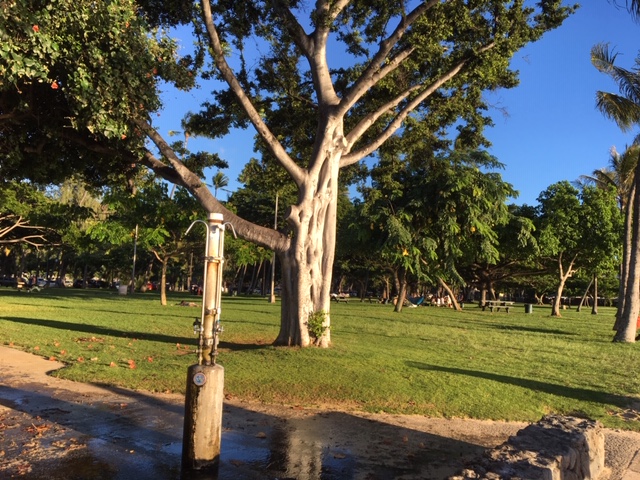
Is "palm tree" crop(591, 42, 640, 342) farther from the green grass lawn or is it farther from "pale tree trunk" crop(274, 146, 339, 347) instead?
"pale tree trunk" crop(274, 146, 339, 347)

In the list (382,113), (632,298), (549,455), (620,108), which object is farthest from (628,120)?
(549,455)

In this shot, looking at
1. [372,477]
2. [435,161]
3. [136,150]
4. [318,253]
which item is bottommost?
[372,477]

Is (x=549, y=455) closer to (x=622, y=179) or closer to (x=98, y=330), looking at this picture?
(x=98, y=330)

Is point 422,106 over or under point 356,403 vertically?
over

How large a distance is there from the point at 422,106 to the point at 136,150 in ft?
28.1

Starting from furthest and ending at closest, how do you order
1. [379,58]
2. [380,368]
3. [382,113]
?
1. [382,113]
2. [379,58]
3. [380,368]

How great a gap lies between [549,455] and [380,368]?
595cm

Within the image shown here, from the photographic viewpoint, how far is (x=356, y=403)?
307 inches

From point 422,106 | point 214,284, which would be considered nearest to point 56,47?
point 214,284

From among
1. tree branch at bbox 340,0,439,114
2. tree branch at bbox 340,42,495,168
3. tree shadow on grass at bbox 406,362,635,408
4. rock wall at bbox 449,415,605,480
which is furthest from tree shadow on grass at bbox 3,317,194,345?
rock wall at bbox 449,415,605,480

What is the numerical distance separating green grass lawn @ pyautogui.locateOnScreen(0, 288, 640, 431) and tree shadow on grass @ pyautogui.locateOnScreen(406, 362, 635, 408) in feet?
0.07

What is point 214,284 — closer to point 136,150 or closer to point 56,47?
point 56,47

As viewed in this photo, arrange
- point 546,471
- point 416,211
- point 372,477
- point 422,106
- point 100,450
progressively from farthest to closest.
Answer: point 416,211
point 422,106
point 100,450
point 372,477
point 546,471

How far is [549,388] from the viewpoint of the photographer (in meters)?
9.36
